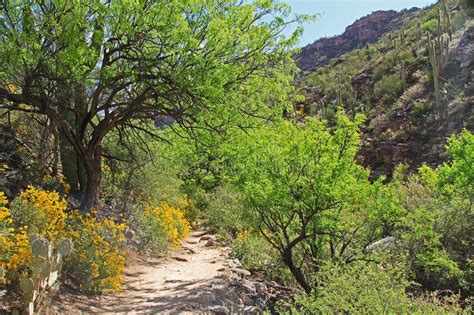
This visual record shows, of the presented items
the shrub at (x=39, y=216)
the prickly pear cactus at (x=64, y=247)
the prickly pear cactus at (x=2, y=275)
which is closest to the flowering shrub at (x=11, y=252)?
the prickly pear cactus at (x=2, y=275)

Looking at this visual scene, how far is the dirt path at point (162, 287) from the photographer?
602cm

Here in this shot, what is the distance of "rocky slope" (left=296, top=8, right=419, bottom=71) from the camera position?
61500mm

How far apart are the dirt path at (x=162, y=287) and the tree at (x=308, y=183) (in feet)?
5.61

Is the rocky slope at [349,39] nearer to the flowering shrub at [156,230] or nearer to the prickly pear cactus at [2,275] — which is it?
the flowering shrub at [156,230]

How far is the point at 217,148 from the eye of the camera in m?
8.49

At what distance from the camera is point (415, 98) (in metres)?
23.0

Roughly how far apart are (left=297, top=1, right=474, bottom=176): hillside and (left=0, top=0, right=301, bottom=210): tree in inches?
539

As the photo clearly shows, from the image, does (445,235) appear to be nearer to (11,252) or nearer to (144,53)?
(144,53)

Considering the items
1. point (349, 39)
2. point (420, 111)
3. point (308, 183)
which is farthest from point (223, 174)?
point (349, 39)

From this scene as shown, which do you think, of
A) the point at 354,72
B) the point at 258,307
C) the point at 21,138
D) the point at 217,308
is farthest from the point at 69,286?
the point at 354,72

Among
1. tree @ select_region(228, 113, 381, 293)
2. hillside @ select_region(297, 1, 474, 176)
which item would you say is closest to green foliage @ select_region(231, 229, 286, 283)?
tree @ select_region(228, 113, 381, 293)

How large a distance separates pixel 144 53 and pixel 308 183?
356 centimetres

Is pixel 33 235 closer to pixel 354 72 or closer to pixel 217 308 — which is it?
pixel 217 308

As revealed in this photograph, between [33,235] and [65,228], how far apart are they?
1774mm
